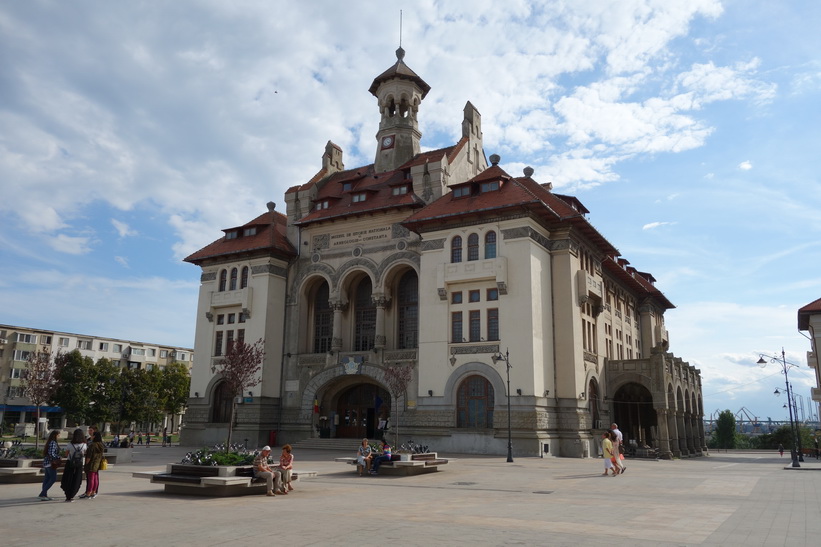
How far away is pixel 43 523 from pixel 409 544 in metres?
7.04

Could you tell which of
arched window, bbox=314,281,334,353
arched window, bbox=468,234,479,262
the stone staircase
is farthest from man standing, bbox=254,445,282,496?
arched window, bbox=314,281,334,353

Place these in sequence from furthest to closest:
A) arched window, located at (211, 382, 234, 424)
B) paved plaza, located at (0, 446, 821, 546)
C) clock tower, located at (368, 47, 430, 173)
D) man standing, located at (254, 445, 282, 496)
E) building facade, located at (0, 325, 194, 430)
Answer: building facade, located at (0, 325, 194, 430) → clock tower, located at (368, 47, 430, 173) → arched window, located at (211, 382, 234, 424) → man standing, located at (254, 445, 282, 496) → paved plaza, located at (0, 446, 821, 546)

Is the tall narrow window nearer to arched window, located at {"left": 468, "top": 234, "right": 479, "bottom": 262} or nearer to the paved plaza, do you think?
arched window, located at {"left": 468, "top": 234, "right": 479, "bottom": 262}

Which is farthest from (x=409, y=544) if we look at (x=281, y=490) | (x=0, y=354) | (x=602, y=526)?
(x=0, y=354)

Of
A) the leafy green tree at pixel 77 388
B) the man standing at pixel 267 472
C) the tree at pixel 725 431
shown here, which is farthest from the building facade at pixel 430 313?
the tree at pixel 725 431

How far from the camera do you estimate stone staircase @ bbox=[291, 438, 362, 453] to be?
39506 mm

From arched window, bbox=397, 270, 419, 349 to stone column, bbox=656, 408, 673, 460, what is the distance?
16.4m

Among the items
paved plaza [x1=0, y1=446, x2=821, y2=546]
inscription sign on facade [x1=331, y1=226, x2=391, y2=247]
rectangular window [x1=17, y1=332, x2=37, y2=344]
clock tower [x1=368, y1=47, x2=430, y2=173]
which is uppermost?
clock tower [x1=368, y1=47, x2=430, y2=173]

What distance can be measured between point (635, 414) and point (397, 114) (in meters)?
30.7

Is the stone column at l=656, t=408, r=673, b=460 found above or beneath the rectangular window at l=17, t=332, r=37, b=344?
beneath

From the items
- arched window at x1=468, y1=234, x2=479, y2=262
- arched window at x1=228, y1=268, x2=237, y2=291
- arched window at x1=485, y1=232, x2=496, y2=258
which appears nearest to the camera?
arched window at x1=485, y1=232, x2=496, y2=258

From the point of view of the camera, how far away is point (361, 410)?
144 feet

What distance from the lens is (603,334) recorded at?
145 feet

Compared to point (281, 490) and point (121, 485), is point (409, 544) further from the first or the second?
point (121, 485)
